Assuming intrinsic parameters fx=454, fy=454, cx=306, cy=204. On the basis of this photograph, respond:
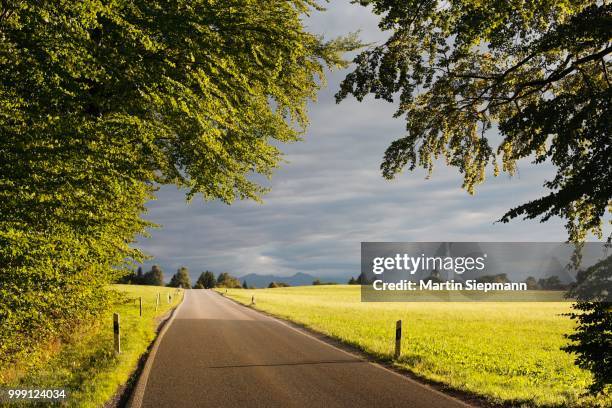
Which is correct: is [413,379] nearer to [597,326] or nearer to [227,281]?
[597,326]

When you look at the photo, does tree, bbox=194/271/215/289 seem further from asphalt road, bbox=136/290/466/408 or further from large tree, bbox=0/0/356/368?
large tree, bbox=0/0/356/368

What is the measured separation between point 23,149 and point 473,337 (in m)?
20.2

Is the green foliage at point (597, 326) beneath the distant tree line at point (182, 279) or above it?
above

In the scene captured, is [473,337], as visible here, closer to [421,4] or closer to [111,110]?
[421,4]

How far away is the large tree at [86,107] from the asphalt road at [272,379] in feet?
9.38

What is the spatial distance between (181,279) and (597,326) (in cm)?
15044

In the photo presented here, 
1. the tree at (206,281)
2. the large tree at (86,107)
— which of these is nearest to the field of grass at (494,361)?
the large tree at (86,107)

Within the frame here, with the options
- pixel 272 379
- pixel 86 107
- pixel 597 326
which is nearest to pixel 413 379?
pixel 272 379

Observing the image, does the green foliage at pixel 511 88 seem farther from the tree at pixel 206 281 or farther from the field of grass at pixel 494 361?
the tree at pixel 206 281

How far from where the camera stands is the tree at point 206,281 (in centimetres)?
16002

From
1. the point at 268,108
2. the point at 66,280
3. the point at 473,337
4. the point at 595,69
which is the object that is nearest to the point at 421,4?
the point at 595,69

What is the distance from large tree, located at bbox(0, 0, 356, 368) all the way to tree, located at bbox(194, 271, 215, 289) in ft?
498

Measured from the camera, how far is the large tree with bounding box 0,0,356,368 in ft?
23.7

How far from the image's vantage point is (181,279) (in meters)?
149
